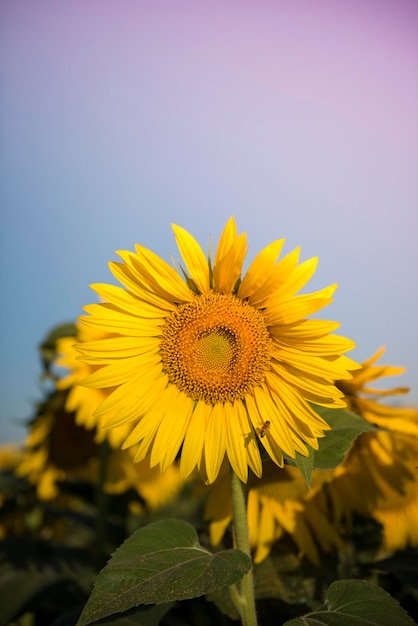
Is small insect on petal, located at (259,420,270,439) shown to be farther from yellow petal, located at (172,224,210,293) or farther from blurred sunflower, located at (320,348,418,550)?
blurred sunflower, located at (320,348,418,550)

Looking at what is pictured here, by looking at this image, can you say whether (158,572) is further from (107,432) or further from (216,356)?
(107,432)

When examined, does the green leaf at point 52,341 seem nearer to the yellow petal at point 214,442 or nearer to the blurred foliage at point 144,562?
the blurred foliage at point 144,562

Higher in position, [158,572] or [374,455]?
[374,455]

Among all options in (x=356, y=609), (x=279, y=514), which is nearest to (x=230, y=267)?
(x=356, y=609)

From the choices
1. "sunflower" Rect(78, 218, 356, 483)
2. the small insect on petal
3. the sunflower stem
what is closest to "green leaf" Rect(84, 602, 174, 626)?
the sunflower stem

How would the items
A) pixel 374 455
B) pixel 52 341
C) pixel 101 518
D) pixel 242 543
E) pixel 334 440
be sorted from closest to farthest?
1. pixel 242 543
2. pixel 334 440
3. pixel 374 455
4. pixel 101 518
5. pixel 52 341

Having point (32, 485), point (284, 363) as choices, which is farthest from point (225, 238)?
point (32, 485)

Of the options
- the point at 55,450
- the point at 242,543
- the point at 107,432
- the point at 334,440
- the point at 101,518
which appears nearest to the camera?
the point at 242,543

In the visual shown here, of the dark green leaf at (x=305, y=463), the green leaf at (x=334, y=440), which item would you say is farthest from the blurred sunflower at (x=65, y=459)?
the dark green leaf at (x=305, y=463)
